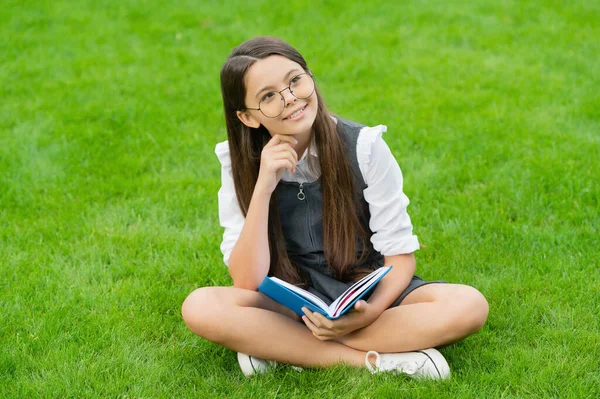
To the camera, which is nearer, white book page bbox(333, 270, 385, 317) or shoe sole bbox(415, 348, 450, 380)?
white book page bbox(333, 270, 385, 317)

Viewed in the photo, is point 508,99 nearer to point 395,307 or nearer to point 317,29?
point 317,29

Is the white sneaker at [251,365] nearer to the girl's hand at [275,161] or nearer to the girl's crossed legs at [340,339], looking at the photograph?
the girl's crossed legs at [340,339]

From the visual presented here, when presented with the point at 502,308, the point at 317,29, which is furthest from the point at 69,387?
the point at 317,29

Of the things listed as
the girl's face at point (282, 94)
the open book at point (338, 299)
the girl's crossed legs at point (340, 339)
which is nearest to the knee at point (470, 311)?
the girl's crossed legs at point (340, 339)

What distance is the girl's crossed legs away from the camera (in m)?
3.06

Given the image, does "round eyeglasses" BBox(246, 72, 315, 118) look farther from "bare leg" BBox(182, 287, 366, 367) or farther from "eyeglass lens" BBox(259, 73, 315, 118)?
"bare leg" BBox(182, 287, 366, 367)

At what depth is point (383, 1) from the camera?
303 inches

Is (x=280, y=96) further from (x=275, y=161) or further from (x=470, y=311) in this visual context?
(x=470, y=311)

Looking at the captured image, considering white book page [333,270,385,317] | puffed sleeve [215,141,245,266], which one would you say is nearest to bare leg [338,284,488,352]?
white book page [333,270,385,317]

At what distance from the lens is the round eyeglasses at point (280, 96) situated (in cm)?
309

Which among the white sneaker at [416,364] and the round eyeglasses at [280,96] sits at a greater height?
the round eyeglasses at [280,96]

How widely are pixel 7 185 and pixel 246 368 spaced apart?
250 centimetres

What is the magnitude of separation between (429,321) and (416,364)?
174 millimetres

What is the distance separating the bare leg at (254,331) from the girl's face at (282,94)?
71 centimetres
